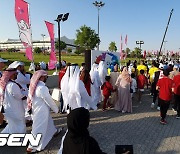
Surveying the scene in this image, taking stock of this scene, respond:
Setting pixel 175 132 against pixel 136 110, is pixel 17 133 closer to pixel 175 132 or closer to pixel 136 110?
pixel 175 132

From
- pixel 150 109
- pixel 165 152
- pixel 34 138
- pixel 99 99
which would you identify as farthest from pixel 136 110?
pixel 34 138

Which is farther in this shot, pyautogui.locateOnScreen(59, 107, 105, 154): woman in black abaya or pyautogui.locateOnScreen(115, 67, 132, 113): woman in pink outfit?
pyautogui.locateOnScreen(115, 67, 132, 113): woman in pink outfit

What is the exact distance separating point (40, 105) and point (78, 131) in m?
3.41

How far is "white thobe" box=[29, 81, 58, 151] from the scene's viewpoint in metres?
5.64

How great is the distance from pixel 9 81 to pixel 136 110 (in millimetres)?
5617

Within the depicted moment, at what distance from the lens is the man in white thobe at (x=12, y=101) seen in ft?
19.4

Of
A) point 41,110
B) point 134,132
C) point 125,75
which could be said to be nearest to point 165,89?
point 134,132

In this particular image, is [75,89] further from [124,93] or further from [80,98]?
[124,93]

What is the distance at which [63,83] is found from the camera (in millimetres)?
7883

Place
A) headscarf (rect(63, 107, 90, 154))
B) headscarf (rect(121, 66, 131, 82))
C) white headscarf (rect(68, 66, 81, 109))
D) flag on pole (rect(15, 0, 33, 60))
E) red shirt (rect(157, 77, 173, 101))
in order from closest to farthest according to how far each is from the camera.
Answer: headscarf (rect(63, 107, 90, 154)), white headscarf (rect(68, 66, 81, 109)), red shirt (rect(157, 77, 173, 101)), flag on pole (rect(15, 0, 33, 60)), headscarf (rect(121, 66, 131, 82))

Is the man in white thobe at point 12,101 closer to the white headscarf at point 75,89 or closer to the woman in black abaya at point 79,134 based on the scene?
the white headscarf at point 75,89

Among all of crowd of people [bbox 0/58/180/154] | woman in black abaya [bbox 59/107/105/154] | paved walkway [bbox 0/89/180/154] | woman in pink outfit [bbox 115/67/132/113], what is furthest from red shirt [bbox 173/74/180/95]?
woman in black abaya [bbox 59/107/105/154]

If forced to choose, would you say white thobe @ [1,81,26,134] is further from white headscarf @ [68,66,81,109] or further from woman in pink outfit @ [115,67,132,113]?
woman in pink outfit @ [115,67,132,113]

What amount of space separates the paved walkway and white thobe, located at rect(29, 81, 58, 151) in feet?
1.34
